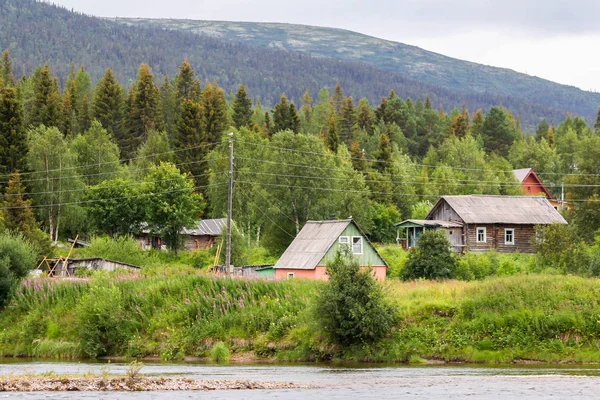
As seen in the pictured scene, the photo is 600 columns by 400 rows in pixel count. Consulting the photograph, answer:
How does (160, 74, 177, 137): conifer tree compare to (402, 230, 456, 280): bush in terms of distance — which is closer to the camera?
(402, 230, 456, 280): bush

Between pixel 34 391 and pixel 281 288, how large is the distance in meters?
21.3

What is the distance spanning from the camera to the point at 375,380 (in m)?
36.1

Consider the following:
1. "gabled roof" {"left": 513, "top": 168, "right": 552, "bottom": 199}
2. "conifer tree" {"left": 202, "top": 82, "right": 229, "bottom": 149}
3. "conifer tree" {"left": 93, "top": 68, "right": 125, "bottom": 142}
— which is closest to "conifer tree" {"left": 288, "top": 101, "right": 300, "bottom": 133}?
"conifer tree" {"left": 202, "top": 82, "right": 229, "bottom": 149}

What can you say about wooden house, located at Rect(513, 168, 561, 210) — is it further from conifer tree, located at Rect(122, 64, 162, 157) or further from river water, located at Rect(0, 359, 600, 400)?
river water, located at Rect(0, 359, 600, 400)

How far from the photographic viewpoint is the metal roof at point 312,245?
68.6 metres

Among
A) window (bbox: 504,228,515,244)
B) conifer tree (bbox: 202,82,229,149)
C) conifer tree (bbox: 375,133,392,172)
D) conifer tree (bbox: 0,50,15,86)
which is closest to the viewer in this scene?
window (bbox: 504,228,515,244)

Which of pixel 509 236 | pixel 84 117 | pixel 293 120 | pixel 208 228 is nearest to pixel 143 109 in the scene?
pixel 84 117

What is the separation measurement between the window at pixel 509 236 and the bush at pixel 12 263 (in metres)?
48.6

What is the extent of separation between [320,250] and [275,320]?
21.7 metres

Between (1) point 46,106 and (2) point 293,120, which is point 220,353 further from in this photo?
(2) point 293,120

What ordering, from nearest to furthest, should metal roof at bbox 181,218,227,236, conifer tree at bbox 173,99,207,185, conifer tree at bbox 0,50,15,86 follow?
metal roof at bbox 181,218,227,236
conifer tree at bbox 173,99,207,185
conifer tree at bbox 0,50,15,86

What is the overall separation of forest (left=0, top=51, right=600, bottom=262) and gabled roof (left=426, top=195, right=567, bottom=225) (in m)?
3.66

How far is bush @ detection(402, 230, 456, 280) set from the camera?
6456 cm

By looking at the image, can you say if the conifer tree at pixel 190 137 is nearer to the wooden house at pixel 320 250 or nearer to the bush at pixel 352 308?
the wooden house at pixel 320 250
